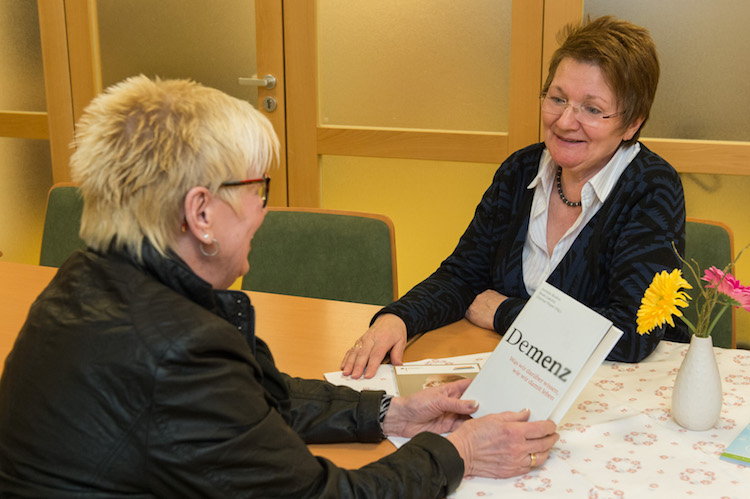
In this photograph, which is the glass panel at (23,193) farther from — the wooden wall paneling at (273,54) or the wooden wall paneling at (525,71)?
the wooden wall paneling at (525,71)

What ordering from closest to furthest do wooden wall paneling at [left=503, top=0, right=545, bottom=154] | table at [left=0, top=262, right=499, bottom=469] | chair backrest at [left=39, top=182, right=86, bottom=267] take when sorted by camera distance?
table at [left=0, top=262, right=499, bottom=469], chair backrest at [left=39, top=182, right=86, bottom=267], wooden wall paneling at [left=503, top=0, right=545, bottom=154]

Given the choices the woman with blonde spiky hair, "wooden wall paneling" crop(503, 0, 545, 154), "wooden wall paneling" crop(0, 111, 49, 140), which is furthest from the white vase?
"wooden wall paneling" crop(0, 111, 49, 140)

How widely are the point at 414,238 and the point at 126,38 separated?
6.12 feet

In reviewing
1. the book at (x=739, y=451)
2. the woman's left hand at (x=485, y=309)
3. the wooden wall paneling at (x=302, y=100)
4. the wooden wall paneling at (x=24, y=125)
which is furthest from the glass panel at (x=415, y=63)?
the book at (x=739, y=451)

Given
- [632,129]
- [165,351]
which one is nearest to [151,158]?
[165,351]

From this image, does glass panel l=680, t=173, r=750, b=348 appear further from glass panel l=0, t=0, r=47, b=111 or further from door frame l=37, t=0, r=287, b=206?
glass panel l=0, t=0, r=47, b=111

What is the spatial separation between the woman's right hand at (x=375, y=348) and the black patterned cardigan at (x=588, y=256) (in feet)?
0.20

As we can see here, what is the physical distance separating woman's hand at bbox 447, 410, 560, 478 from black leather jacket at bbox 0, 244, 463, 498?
24cm

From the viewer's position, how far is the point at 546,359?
1.29 m

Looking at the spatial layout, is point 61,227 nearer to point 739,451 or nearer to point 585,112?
point 585,112

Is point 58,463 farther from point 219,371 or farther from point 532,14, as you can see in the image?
point 532,14

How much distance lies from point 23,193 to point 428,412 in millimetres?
3904

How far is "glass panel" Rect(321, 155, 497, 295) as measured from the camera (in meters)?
3.53

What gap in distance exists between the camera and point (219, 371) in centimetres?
100
